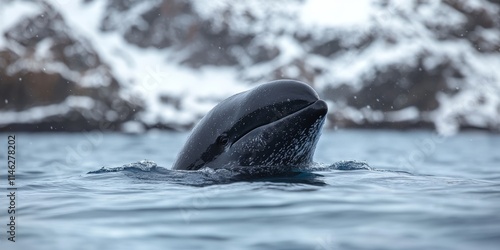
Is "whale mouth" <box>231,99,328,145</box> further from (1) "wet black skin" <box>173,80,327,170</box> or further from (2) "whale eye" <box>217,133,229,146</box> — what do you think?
(2) "whale eye" <box>217,133,229,146</box>

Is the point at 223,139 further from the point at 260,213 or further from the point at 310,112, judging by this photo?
the point at 260,213

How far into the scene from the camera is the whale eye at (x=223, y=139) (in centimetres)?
Result: 1048

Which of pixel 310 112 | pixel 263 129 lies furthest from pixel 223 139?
pixel 310 112

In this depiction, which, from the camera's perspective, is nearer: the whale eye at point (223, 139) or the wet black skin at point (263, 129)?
the wet black skin at point (263, 129)

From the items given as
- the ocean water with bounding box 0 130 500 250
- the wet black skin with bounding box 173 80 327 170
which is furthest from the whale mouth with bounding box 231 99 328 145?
the ocean water with bounding box 0 130 500 250

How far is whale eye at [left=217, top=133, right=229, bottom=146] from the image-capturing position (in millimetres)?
10484

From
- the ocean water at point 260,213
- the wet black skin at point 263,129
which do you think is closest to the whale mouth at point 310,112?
the wet black skin at point 263,129

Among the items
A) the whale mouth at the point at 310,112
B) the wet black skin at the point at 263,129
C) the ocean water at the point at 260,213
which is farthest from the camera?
the wet black skin at the point at 263,129

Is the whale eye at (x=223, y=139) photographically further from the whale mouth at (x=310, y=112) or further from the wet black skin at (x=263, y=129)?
the whale mouth at (x=310, y=112)

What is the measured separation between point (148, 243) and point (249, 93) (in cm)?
490

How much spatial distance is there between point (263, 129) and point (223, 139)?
30.5 inches

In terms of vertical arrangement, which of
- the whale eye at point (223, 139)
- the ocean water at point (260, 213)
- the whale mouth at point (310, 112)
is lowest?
the ocean water at point (260, 213)

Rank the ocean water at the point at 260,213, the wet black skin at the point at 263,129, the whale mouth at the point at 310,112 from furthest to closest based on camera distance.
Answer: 1. the wet black skin at the point at 263,129
2. the whale mouth at the point at 310,112
3. the ocean water at the point at 260,213

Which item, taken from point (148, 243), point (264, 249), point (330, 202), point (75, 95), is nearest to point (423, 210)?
point (330, 202)
